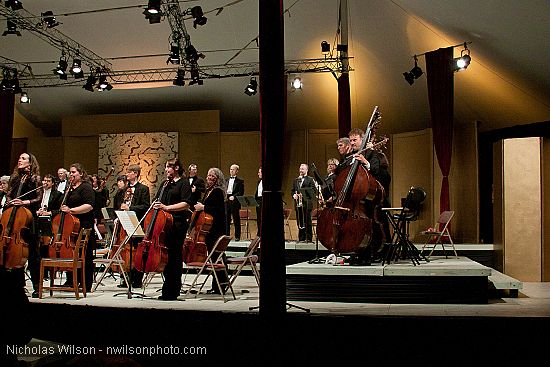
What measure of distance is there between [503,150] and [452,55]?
6.25 ft

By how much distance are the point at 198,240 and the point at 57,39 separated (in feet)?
26.4

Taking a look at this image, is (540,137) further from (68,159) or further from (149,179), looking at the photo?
(68,159)

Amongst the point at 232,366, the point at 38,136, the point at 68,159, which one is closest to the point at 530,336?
the point at 232,366

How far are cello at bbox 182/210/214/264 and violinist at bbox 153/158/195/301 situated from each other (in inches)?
5.7

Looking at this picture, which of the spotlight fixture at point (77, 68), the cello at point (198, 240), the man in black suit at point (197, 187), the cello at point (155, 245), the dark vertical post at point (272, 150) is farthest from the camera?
the spotlight fixture at point (77, 68)

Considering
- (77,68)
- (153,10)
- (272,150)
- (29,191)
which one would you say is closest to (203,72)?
(77,68)

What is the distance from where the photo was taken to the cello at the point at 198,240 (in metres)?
7.22

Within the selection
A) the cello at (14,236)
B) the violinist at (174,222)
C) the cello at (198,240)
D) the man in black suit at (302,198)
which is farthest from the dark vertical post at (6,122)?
the cello at (198,240)

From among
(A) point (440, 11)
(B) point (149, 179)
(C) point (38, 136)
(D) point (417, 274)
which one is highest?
(A) point (440, 11)

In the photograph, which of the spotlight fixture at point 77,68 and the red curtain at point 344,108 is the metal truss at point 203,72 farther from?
the spotlight fixture at point 77,68

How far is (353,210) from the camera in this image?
6883 mm

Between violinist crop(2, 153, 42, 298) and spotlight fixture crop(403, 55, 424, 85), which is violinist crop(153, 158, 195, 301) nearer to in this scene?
violinist crop(2, 153, 42, 298)

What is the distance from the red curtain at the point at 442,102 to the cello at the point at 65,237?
673 centimetres

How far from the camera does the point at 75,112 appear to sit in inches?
649
